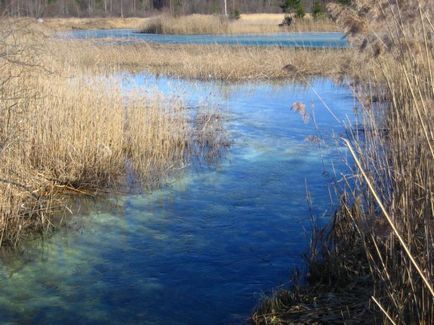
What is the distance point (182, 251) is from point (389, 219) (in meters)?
2.71

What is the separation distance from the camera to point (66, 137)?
5.52 metres

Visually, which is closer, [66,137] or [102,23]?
[66,137]

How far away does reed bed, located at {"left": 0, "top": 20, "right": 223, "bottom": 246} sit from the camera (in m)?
4.69

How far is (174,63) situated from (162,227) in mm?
9479

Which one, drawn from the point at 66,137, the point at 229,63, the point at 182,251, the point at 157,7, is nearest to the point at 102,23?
the point at 157,7

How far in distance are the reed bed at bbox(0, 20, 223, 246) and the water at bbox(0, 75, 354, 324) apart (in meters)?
0.33

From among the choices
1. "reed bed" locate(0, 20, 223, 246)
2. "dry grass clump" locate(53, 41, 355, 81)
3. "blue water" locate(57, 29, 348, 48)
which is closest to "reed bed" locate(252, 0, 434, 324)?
"reed bed" locate(0, 20, 223, 246)

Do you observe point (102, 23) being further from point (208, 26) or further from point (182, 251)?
point (182, 251)

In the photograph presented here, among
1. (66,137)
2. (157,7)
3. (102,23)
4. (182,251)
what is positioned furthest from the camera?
(157,7)

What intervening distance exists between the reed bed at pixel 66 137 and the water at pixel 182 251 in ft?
1.09

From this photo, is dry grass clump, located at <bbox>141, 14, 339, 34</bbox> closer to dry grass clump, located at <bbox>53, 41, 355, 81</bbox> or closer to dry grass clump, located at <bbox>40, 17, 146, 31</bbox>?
dry grass clump, located at <bbox>40, 17, 146, 31</bbox>

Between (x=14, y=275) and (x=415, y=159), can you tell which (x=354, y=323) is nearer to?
(x=415, y=159)

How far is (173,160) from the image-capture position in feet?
21.9

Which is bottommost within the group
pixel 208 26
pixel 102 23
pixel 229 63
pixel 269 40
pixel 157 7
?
pixel 229 63
